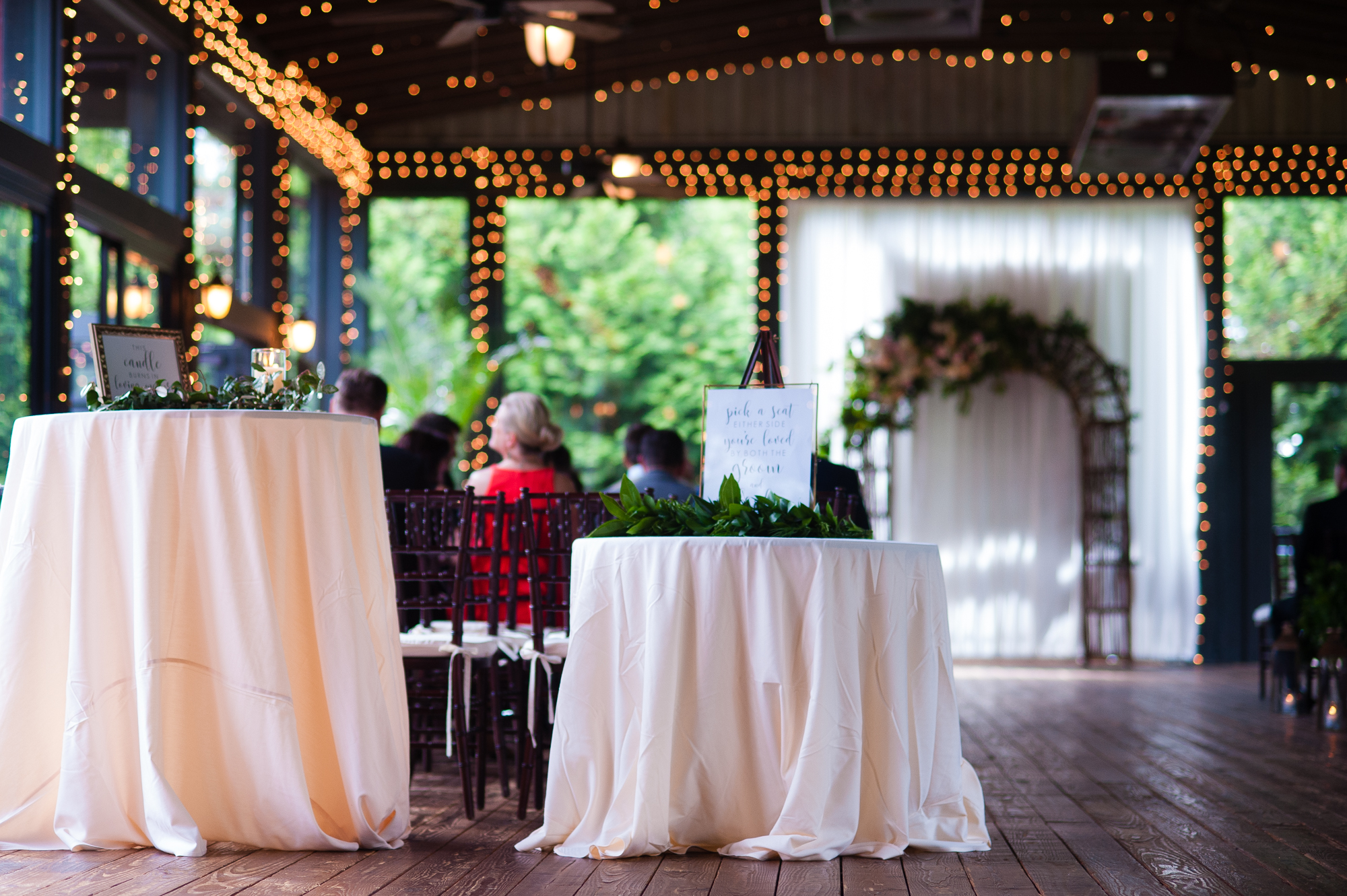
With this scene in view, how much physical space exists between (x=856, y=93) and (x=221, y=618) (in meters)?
7.94

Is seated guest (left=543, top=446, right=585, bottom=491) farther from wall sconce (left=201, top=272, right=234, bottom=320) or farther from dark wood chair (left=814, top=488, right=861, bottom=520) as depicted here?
wall sconce (left=201, top=272, right=234, bottom=320)

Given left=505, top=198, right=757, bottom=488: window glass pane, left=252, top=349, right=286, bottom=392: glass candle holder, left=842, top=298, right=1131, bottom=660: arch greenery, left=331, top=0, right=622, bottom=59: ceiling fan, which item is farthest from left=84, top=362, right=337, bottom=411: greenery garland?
left=505, top=198, right=757, bottom=488: window glass pane

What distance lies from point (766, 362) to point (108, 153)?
13.9 ft

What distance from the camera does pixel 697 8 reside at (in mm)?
8953

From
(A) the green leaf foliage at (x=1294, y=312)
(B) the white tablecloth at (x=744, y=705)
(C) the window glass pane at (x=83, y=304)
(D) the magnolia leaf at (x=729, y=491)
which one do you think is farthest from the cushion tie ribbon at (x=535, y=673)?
(A) the green leaf foliage at (x=1294, y=312)

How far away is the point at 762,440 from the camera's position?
3566 mm

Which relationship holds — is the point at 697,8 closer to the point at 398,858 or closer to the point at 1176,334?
the point at 1176,334

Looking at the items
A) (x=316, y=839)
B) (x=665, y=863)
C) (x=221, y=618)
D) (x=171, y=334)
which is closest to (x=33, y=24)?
(x=171, y=334)

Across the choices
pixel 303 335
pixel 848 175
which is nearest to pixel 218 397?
pixel 303 335

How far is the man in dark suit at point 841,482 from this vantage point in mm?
4832

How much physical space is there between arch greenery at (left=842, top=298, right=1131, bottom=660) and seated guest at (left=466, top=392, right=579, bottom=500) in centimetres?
475

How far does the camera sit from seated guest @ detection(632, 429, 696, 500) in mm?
5148

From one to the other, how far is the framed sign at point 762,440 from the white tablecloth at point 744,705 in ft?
1.25

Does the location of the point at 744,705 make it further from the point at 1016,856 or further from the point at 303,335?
the point at 303,335
